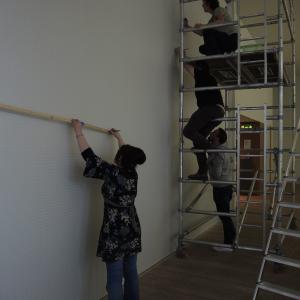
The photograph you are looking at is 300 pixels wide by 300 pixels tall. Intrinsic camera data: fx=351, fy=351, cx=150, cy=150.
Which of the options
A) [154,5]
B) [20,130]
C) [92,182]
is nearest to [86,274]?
[92,182]

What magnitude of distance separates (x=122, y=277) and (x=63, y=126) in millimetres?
1086

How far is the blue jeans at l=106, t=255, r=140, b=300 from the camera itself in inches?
89.2

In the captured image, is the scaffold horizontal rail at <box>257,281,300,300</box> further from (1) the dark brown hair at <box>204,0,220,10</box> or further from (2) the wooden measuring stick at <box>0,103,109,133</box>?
(1) the dark brown hair at <box>204,0,220,10</box>

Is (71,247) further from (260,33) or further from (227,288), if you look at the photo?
(260,33)

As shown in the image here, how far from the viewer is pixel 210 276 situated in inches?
129

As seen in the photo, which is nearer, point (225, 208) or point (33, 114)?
point (33, 114)

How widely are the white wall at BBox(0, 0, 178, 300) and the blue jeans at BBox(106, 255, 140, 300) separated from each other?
28 centimetres

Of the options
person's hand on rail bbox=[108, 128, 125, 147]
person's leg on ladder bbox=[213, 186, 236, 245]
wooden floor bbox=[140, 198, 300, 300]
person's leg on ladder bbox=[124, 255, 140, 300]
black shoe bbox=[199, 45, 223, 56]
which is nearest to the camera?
person's leg on ladder bbox=[124, 255, 140, 300]

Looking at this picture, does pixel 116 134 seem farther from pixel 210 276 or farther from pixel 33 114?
pixel 210 276

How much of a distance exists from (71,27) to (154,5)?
1474 mm

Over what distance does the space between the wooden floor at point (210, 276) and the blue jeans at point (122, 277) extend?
0.42 meters

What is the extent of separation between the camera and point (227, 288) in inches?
118

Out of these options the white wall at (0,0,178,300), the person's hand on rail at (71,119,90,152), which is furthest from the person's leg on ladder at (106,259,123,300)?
the person's hand on rail at (71,119,90,152)

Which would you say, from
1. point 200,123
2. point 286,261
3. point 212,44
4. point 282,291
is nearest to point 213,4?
point 212,44
